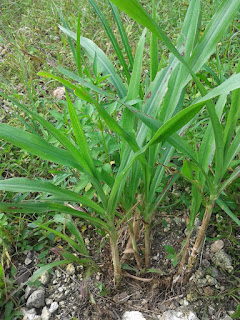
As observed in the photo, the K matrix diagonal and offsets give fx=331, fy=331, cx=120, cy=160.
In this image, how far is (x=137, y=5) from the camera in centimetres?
55

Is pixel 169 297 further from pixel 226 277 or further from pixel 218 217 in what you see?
pixel 218 217

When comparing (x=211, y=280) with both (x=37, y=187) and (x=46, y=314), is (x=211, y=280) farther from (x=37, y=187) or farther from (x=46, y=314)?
(x=37, y=187)

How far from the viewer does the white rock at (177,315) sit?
104 cm

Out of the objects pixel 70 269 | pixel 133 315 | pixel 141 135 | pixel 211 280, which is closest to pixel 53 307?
pixel 70 269

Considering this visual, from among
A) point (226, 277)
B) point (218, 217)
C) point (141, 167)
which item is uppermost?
point (141, 167)

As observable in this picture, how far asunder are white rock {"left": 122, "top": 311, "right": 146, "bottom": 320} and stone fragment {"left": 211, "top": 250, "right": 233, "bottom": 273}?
1.03 ft

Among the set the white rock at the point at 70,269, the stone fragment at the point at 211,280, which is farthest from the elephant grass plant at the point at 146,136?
the white rock at the point at 70,269

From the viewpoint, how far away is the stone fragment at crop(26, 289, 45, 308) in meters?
1.13

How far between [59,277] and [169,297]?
1.32ft

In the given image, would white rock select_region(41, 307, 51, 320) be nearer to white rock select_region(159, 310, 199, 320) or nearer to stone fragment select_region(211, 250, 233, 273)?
white rock select_region(159, 310, 199, 320)

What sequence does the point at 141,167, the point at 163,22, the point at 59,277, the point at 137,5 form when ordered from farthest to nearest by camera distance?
the point at 163,22 → the point at 59,277 → the point at 141,167 → the point at 137,5

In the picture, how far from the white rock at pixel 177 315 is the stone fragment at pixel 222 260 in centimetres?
19

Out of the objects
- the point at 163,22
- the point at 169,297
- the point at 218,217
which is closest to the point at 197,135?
the point at 218,217

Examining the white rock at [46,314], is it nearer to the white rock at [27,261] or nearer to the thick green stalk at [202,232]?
the white rock at [27,261]
